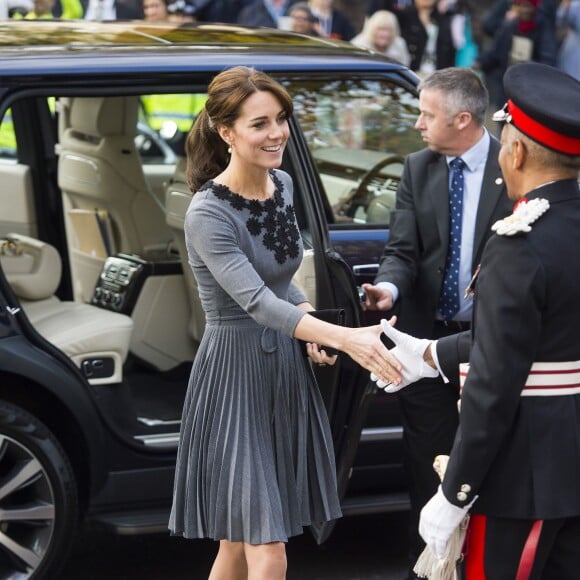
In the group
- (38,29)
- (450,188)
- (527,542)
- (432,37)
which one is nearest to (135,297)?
(38,29)

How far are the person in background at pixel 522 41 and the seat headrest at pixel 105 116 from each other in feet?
23.4

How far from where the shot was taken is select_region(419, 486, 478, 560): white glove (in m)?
2.94

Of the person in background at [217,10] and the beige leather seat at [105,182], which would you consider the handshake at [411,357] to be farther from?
the person in background at [217,10]

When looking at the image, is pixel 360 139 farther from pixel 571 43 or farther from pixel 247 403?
pixel 571 43

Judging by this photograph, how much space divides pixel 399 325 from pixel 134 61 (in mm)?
1272

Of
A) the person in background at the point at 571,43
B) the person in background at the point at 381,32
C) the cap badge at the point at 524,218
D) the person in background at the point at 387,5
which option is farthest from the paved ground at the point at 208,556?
the person in background at the point at 571,43

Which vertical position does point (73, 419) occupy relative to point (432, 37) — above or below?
above

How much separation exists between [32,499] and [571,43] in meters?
9.45

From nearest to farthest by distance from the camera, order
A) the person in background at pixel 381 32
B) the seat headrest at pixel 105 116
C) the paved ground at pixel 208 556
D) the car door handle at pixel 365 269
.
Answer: the car door handle at pixel 365 269 < the paved ground at pixel 208 556 < the seat headrest at pixel 105 116 < the person in background at pixel 381 32

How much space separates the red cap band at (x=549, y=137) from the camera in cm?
286

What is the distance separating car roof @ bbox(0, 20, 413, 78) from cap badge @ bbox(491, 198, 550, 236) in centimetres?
191

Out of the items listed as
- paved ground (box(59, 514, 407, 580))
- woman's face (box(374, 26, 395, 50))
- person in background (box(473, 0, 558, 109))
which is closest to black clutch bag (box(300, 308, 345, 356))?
paved ground (box(59, 514, 407, 580))

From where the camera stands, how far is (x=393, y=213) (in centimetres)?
466

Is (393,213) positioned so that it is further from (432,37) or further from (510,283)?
(432,37)
